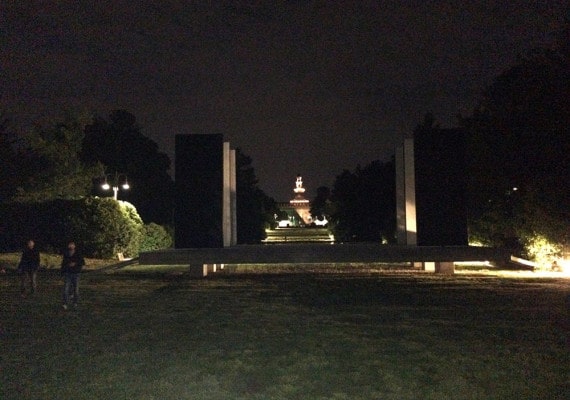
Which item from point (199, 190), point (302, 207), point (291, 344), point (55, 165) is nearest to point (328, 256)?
point (199, 190)

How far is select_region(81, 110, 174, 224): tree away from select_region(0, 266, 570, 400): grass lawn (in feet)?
102

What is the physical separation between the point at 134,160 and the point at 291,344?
42.1m

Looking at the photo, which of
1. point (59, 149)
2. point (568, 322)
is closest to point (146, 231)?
point (59, 149)

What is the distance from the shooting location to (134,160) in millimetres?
48688

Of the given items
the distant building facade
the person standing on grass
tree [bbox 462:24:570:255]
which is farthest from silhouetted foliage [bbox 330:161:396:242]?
the distant building facade

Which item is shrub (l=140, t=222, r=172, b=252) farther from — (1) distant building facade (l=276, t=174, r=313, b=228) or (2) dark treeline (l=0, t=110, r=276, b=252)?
(1) distant building facade (l=276, t=174, r=313, b=228)

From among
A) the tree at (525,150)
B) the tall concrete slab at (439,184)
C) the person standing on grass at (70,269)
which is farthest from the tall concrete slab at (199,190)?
the tree at (525,150)

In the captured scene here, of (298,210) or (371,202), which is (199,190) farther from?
(298,210)

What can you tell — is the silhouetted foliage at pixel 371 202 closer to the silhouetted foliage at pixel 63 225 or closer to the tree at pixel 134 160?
the tree at pixel 134 160

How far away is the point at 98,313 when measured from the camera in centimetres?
1216

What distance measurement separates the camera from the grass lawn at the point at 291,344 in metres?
6.58

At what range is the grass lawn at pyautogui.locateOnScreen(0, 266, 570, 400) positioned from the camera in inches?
259

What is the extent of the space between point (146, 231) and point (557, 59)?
73.4 ft

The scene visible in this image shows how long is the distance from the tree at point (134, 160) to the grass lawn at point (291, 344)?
3102 centimetres
